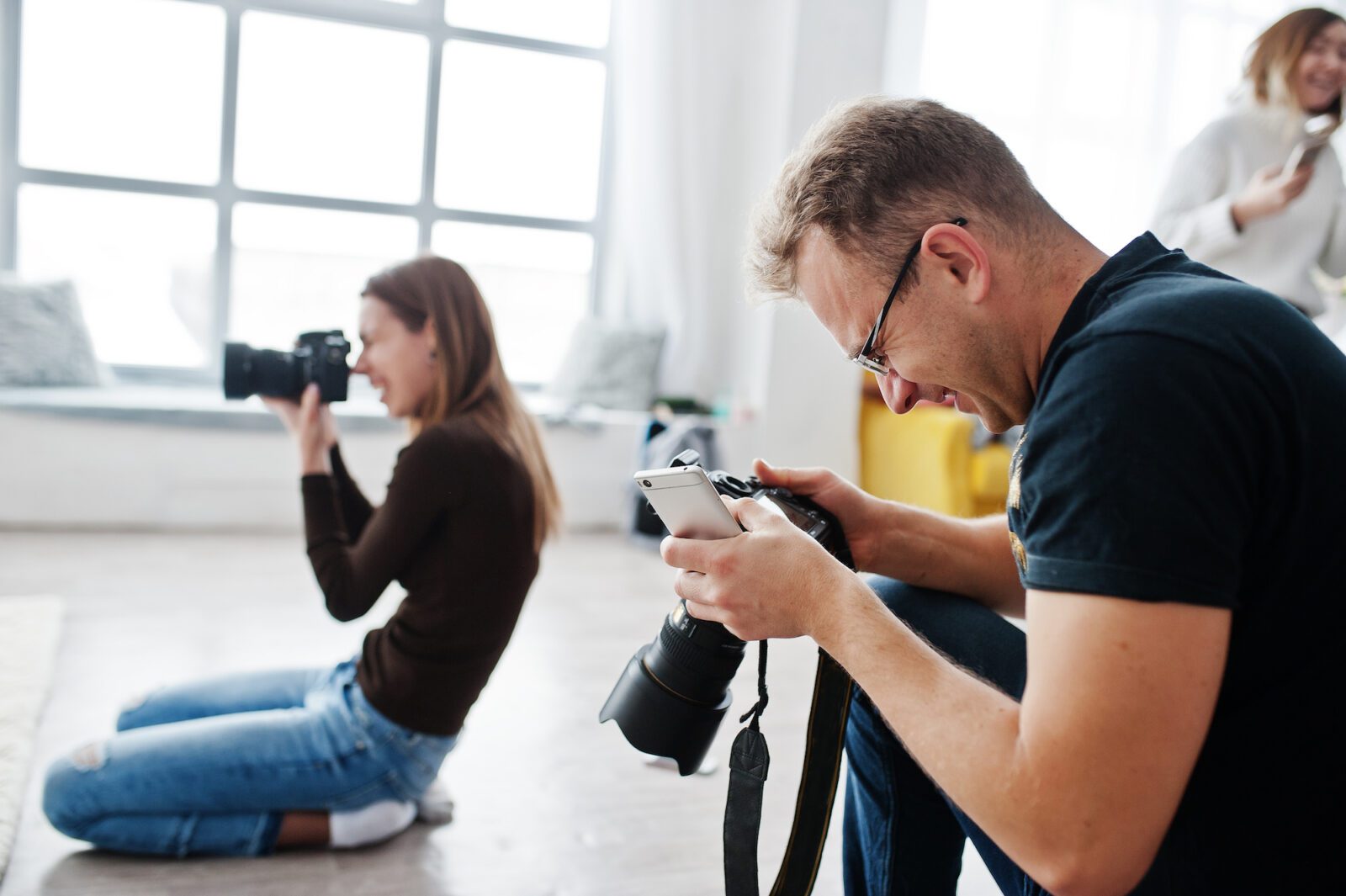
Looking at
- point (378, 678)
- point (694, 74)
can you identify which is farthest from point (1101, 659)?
point (694, 74)

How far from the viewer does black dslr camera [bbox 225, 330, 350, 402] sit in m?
1.58

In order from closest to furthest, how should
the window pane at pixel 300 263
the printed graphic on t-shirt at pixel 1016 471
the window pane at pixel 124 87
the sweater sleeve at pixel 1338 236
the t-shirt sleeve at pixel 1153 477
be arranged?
1. the t-shirt sleeve at pixel 1153 477
2. the printed graphic on t-shirt at pixel 1016 471
3. the sweater sleeve at pixel 1338 236
4. the window pane at pixel 124 87
5. the window pane at pixel 300 263

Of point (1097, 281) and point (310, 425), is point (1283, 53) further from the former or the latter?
point (310, 425)

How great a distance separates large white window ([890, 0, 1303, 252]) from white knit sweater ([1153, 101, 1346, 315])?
5.86 ft

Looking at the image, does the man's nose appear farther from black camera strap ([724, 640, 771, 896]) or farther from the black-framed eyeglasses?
black camera strap ([724, 640, 771, 896])

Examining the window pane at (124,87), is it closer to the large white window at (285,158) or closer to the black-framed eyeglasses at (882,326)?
the large white window at (285,158)

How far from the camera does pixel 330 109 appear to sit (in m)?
4.16

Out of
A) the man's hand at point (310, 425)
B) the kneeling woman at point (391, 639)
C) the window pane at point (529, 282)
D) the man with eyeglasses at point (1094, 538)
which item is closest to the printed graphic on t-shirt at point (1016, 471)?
the man with eyeglasses at point (1094, 538)

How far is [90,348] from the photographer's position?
3.74m

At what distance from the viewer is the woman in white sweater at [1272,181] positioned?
7.44ft

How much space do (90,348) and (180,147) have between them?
2.80ft

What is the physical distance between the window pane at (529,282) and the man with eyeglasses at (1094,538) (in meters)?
3.64

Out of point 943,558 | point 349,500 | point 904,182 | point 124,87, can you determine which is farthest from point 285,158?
point 904,182

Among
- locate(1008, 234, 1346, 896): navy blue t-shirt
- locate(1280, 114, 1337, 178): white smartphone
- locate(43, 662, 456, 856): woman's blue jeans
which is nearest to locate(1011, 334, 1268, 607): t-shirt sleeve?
locate(1008, 234, 1346, 896): navy blue t-shirt
